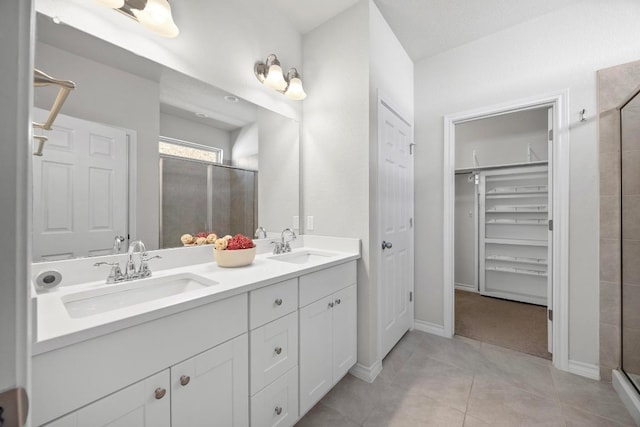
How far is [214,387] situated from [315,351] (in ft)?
2.07

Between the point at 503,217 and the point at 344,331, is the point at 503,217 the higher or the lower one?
the higher one

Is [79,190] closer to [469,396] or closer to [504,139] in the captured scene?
[469,396]

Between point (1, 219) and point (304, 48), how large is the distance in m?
2.38

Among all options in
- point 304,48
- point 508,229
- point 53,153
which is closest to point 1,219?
point 53,153

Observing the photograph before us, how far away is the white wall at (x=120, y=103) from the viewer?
1074mm

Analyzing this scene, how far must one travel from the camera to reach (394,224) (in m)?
2.22

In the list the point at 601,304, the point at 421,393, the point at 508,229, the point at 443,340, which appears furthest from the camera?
the point at 508,229

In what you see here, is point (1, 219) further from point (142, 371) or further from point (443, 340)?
point (443, 340)

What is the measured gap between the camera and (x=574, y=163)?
6.31ft

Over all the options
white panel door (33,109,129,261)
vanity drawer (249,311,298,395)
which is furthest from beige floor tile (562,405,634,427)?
white panel door (33,109,129,261)

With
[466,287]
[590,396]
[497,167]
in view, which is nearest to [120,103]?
[590,396]

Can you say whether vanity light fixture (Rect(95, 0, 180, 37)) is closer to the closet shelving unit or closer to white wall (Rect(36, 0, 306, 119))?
white wall (Rect(36, 0, 306, 119))

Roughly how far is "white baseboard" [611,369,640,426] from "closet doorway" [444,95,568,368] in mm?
742

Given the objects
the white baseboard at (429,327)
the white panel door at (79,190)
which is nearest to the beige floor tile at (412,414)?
the white baseboard at (429,327)
